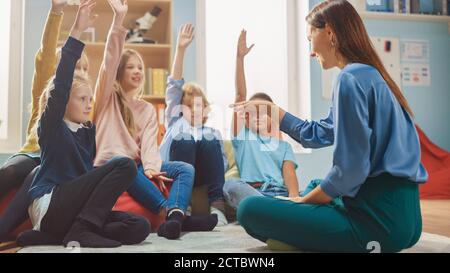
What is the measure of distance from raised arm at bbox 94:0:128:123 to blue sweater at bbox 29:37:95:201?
133 mm

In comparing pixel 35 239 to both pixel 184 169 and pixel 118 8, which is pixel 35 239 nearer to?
pixel 184 169

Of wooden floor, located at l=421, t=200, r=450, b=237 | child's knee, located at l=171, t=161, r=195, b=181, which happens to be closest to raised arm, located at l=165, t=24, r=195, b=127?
child's knee, located at l=171, t=161, r=195, b=181

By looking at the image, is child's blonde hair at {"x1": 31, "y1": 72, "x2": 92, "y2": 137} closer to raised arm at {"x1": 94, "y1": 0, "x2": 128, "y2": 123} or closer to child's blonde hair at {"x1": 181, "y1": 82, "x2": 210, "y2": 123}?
raised arm at {"x1": 94, "y1": 0, "x2": 128, "y2": 123}

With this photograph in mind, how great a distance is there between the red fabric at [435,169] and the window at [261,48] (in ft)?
3.05

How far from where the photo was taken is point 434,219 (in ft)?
6.05

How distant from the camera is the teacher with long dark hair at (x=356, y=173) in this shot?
970 mm

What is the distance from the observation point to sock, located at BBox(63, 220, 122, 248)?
44.1 inches

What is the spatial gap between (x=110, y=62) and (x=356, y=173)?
0.78 m

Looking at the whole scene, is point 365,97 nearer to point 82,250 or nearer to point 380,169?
point 380,169

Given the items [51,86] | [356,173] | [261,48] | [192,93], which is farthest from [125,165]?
[261,48]

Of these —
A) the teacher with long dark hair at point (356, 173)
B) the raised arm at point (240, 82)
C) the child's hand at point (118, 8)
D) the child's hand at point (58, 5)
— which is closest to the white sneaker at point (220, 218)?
the raised arm at point (240, 82)

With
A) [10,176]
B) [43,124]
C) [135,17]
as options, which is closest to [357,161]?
[43,124]

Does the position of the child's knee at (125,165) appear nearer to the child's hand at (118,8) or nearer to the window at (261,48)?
the child's hand at (118,8)

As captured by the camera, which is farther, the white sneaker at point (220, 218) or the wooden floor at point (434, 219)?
the white sneaker at point (220, 218)
